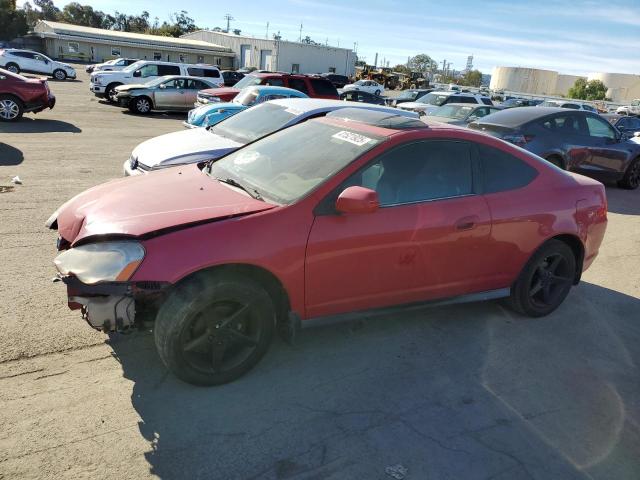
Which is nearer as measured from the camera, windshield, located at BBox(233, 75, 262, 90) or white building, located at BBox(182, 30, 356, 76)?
windshield, located at BBox(233, 75, 262, 90)

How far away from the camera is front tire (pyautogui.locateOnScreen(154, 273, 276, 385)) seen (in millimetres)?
2996

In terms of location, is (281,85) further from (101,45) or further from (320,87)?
(101,45)

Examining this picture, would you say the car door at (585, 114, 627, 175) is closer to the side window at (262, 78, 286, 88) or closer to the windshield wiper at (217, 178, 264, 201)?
the side window at (262, 78, 286, 88)

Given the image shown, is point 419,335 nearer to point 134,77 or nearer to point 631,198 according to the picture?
point 631,198

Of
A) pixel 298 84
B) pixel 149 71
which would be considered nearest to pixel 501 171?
pixel 298 84

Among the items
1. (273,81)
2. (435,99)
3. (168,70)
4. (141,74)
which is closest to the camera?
(273,81)

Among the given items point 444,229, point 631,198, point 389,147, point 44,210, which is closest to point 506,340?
point 444,229

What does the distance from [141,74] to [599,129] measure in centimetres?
1849

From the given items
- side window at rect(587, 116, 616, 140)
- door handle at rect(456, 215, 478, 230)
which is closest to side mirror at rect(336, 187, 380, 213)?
door handle at rect(456, 215, 478, 230)

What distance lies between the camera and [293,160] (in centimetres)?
385

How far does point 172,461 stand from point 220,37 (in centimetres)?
7536

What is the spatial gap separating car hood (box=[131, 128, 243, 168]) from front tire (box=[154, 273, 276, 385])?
356 cm

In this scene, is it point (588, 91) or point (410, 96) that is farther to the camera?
point (588, 91)

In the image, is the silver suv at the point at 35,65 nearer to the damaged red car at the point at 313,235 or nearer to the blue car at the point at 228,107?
the blue car at the point at 228,107
